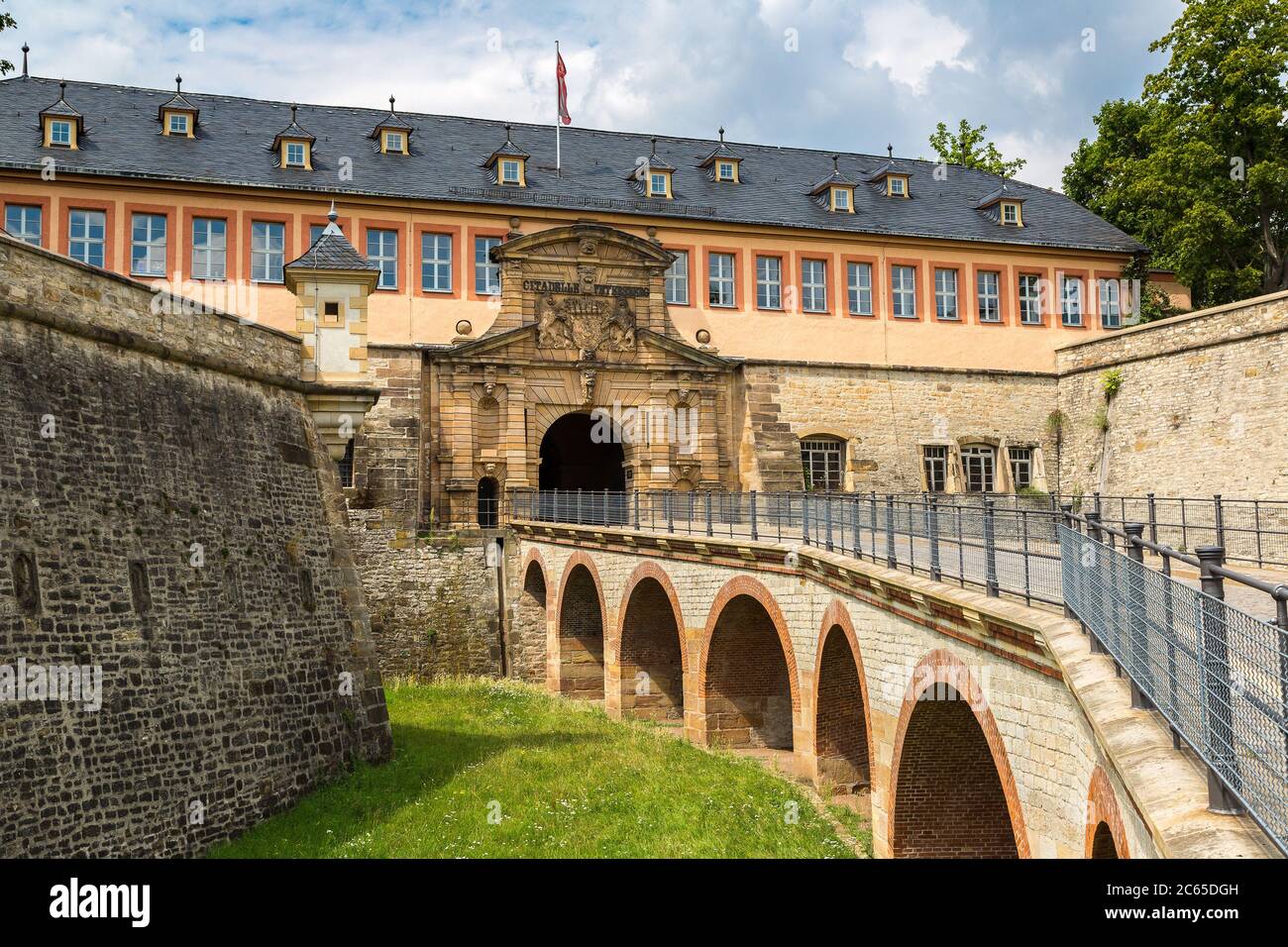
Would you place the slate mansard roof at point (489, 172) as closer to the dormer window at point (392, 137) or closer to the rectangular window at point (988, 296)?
the dormer window at point (392, 137)

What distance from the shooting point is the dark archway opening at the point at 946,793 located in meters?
12.4

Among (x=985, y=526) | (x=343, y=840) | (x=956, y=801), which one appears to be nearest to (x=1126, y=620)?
(x=985, y=526)

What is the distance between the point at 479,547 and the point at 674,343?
7.68m

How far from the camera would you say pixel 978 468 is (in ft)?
116

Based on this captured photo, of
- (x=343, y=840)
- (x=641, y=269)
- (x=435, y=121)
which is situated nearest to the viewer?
(x=343, y=840)

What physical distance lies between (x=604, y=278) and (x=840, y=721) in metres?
17.9

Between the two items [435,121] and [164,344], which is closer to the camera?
[164,344]

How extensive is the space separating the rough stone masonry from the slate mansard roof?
46.1 ft

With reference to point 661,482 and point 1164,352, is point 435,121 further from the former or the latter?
point 1164,352

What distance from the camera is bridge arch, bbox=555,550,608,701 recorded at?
27953 mm

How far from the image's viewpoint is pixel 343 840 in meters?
14.3

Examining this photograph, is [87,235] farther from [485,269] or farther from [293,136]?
[485,269]

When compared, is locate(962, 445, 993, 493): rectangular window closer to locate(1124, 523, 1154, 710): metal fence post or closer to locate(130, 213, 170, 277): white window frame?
locate(130, 213, 170, 277): white window frame

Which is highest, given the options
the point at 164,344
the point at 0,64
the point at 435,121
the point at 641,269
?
the point at 435,121
